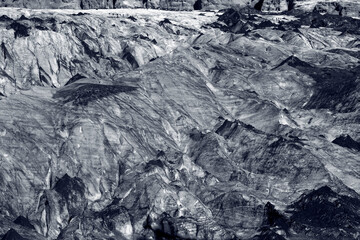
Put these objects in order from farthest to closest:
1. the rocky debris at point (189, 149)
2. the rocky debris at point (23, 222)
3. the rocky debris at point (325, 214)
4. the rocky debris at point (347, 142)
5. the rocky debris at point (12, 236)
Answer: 1. the rocky debris at point (347, 142)
2. the rocky debris at point (189, 149)
3. the rocky debris at point (23, 222)
4. the rocky debris at point (325, 214)
5. the rocky debris at point (12, 236)

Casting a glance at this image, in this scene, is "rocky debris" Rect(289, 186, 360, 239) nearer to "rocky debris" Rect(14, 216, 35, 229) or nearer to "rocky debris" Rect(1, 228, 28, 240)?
"rocky debris" Rect(14, 216, 35, 229)

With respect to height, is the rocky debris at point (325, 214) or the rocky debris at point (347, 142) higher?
the rocky debris at point (325, 214)

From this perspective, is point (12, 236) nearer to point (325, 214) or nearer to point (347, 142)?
point (325, 214)

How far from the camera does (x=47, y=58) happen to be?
167 meters

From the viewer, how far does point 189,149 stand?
12062cm

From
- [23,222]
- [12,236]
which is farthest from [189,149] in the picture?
[12,236]

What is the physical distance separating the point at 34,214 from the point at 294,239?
2649cm

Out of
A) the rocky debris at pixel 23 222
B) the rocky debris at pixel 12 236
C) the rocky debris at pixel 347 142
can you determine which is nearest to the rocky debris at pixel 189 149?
the rocky debris at pixel 23 222

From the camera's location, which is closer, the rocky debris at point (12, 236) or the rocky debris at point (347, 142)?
the rocky debris at point (12, 236)

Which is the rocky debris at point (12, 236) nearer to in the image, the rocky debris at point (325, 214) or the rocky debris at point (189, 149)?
the rocky debris at point (189, 149)

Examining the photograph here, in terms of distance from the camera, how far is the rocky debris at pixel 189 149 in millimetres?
99875

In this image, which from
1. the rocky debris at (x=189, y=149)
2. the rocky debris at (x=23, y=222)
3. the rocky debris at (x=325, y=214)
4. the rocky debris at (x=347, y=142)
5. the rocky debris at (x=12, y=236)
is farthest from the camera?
the rocky debris at (x=347, y=142)

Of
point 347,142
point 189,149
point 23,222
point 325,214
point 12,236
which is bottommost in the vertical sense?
point 347,142

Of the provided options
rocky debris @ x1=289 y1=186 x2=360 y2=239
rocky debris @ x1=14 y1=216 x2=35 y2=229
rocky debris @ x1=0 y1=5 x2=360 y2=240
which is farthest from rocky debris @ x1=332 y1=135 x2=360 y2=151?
rocky debris @ x1=14 y1=216 x2=35 y2=229
